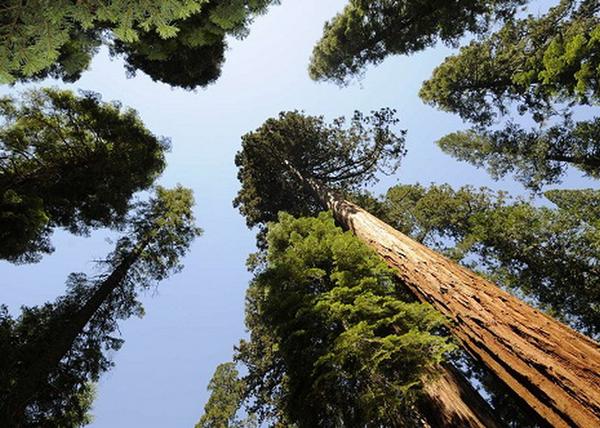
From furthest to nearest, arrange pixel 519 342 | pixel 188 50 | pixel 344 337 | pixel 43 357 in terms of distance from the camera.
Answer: pixel 188 50 → pixel 43 357 → pixel 344 337 → pixel 519 342

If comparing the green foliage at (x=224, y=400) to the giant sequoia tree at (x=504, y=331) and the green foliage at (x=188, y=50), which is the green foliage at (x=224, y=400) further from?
the green foliage at (x=188, y=50)

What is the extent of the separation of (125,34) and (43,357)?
7.53 metres

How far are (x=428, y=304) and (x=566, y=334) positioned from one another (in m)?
1.50

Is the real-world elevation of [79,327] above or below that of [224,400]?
above

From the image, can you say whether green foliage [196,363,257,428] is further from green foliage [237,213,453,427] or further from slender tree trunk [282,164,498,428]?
slender tree trunk [282,164,498,428]

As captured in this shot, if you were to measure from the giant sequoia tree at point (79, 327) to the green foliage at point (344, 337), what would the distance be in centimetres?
534

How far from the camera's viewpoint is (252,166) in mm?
15180

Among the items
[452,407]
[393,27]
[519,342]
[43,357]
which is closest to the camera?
[519,342]

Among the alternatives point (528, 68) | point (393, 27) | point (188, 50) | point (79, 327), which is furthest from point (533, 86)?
point (79, 327)

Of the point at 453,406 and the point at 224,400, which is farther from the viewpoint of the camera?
the point at 224,400

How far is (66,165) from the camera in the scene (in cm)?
1046

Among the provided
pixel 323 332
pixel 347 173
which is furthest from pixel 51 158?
pixel 347 173

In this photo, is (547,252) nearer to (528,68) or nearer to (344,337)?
(528,68)

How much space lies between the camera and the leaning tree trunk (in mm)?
2766
